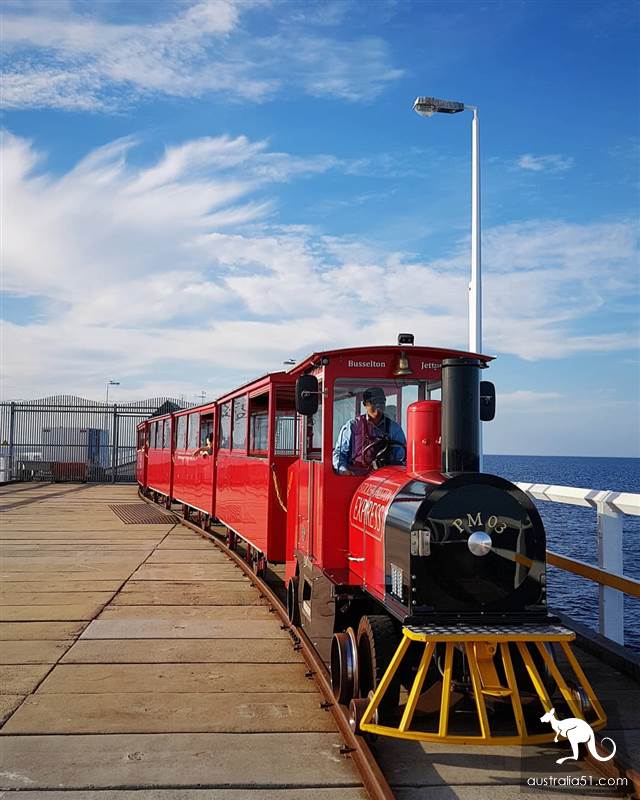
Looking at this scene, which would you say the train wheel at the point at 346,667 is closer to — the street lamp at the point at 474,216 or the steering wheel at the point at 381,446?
the steering wheel at the point at 381,446

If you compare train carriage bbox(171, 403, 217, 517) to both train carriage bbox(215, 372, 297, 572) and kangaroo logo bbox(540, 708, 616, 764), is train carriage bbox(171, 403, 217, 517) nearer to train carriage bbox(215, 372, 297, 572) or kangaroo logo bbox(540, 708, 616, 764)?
train carriage bbox(215, 372, 297, 572)

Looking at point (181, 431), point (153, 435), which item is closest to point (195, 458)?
point (181, 431)

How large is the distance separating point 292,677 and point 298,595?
0.92 m

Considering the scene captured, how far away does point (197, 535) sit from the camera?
1448 cm

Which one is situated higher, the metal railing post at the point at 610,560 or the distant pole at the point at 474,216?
the distant pole at the point at 474,216

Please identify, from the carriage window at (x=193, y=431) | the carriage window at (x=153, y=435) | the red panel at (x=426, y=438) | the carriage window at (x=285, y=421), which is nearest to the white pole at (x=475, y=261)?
the carriage window at (x=285, y=421)

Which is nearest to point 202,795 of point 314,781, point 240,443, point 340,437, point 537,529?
point 314,781

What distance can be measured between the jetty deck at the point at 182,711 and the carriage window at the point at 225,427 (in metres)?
3.08

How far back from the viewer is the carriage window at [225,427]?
465 inches

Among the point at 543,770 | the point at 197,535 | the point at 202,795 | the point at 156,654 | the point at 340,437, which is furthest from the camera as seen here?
the point at 197,535

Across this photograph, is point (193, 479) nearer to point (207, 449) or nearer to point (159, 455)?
point (207, 449)

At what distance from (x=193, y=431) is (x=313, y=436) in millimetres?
10010

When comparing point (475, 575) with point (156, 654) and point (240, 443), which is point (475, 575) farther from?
point (240, 443)

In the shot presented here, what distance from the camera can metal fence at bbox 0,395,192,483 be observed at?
30.7 m
